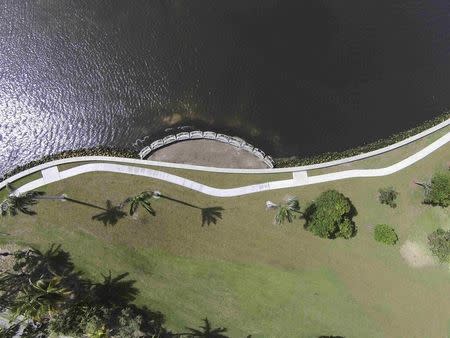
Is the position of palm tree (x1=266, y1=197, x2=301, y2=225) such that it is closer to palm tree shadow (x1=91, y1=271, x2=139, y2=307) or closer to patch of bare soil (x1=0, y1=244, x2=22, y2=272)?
palm tree shadow (x1=91, y1=271, x2=139, y2=307)

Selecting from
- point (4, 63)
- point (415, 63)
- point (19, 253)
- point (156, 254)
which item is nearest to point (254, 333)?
point (156, 254)

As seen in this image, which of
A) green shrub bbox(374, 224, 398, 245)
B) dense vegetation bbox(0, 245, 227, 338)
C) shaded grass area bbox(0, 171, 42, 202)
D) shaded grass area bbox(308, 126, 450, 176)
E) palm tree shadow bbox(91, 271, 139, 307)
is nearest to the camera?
dense vegetation bbox(0, 245, 227, 338)

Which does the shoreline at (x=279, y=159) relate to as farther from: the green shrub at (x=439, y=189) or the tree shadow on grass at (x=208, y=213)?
the green shrub at (x=439, y=189)

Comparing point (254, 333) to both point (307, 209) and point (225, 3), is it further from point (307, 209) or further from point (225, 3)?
point (225, 3)

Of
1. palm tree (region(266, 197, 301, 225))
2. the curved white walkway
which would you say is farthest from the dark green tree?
palm tree (region(266, 197, 301, 225))

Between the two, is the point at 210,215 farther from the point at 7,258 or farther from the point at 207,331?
the point at 7,258

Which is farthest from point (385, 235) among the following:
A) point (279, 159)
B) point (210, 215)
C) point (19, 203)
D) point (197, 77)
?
point (19, 203)
